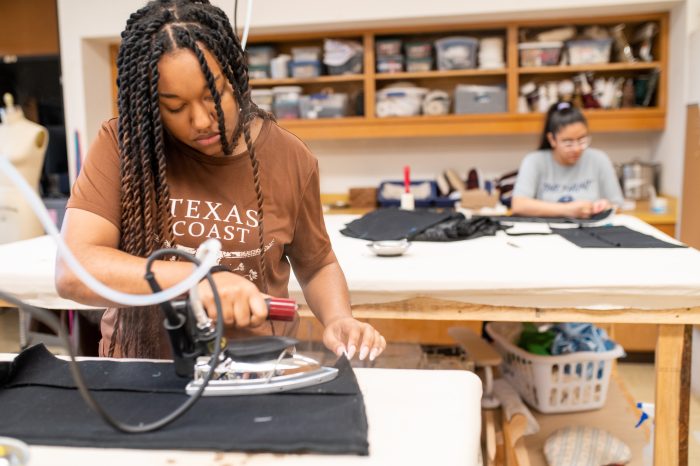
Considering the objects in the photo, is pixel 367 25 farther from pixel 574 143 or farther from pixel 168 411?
pixel 168 411

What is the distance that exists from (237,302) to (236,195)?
1.28 ft

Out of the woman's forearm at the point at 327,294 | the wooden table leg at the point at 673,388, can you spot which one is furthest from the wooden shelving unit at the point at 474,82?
the woman's forearm at the point at 327,294

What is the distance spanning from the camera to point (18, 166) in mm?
3391

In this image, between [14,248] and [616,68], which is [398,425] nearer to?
[14,248]

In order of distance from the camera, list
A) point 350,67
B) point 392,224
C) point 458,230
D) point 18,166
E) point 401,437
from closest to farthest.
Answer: point 401,437
point 458,230
point 392,224
point 18,166
point 350,67

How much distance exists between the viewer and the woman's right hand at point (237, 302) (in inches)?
32.0

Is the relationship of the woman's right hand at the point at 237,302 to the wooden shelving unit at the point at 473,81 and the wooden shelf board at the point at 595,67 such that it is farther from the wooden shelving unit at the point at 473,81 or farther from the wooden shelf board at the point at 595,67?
Result: the wooden shelf board at the point at 595,67

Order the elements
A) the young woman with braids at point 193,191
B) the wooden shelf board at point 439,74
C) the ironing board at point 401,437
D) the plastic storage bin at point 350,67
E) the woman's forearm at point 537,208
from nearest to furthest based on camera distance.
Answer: the ironing board at point 401,437
the young woman with braids at point 193,191
the woman's forearm at point 537,208
the wooden shelf board at point 439,74
the plastic storage bin at point 350,67

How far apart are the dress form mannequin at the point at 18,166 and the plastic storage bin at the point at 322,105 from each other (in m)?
1.48

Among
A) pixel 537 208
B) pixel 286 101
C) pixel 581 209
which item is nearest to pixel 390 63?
pixel 286 101

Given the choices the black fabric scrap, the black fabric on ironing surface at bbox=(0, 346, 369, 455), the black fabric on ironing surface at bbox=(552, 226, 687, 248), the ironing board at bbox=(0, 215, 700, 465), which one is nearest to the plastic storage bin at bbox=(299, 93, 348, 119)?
the black fabric scrap

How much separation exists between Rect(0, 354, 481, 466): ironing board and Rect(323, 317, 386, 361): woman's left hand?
0.16 meters

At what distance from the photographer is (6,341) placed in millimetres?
2053

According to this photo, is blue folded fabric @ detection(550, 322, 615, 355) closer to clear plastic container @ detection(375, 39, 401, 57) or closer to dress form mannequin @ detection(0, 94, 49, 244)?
clear plastic container @ detection(375, 39, 401, 57)
